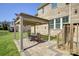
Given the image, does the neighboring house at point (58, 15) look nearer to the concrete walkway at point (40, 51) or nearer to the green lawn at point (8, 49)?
the concrete walkway at point (40, 51)

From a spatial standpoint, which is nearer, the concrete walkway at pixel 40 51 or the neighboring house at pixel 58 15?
the concrete walkway at pixel 40 51

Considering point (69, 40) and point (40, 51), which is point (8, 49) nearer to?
point (40, 51)

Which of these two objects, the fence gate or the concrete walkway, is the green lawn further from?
the fence gate

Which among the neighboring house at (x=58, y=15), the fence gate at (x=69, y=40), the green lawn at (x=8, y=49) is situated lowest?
the green lawn at (x=8, y=49)

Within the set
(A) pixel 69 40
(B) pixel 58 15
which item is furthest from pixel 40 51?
(B) pixel 58 15

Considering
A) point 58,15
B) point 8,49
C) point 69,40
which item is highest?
point 58,15

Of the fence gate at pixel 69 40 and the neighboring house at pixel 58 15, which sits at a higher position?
the neighboring house at pixel 58 15

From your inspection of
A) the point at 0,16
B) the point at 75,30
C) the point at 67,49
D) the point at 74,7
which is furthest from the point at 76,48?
the point at 0,16

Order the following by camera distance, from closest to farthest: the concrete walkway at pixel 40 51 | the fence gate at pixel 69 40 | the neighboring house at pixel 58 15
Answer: the concrete walkway at pixel 40 51 → the fence gate at pixel 69 40 → the neighboring house at pixel 58 15

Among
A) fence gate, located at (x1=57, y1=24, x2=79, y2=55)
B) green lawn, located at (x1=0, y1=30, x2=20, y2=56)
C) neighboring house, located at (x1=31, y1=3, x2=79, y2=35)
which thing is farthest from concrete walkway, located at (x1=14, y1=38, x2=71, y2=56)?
neighboring house, located at (x1=31, y1=3, x2=79, y2=35)

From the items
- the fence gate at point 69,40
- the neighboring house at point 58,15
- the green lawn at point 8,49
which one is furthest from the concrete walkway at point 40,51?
the neighboring house at point 58,15

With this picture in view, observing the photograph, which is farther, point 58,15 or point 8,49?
point 58,15

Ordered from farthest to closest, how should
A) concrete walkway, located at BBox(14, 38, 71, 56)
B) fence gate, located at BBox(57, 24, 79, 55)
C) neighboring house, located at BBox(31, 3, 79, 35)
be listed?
neighboring house, located at BBox(31, 3, 79, 35) → fence gate, located at BBox(57, 24, 79, 55) → concrete walkway, located at BBox(14, 38, 71, 56)

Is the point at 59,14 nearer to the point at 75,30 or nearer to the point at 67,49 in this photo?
the point at 75,30
